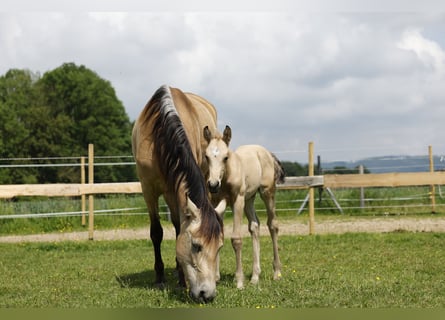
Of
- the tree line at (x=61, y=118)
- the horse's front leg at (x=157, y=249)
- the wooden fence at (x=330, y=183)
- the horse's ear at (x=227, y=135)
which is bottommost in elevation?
the horse's front leg at (x=157, y=249)

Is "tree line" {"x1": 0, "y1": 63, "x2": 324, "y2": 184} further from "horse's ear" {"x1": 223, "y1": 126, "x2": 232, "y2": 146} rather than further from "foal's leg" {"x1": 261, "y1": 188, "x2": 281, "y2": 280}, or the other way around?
"horse's ear" {"x1": 223, "y1": 126, "x2": 232, "y2": 146}

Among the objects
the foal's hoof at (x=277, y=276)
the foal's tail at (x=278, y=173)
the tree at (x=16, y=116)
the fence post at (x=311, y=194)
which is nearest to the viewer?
the foal's hoof at (x=277, y=276)

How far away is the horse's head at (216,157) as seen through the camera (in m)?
5.39

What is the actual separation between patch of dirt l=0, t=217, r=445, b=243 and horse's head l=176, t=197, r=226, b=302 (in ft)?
21.8

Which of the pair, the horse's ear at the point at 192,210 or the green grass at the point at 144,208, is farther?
the green grass at the point at 144,208

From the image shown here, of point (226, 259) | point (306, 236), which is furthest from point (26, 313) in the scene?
point (306, 236)

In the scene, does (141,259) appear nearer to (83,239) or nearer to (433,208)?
(83,239)

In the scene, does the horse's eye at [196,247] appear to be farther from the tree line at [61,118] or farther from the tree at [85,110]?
the tree at [85,110]

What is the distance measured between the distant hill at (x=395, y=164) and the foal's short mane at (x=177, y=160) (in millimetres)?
10799

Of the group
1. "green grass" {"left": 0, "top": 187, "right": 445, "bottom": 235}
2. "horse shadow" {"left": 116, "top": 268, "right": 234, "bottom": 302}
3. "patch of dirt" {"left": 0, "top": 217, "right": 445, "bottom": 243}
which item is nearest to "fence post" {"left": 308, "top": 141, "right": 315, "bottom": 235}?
"patch of dirt" {"left": 0, "top": 217, "right": 445, "bottom": 243}

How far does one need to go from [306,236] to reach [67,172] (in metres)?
20.0

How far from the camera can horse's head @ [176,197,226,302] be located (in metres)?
4.79

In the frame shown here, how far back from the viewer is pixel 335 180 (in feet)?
38.8

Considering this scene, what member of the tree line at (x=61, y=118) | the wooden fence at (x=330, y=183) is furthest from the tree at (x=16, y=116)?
the wooden fence at (x=330, y=183)
